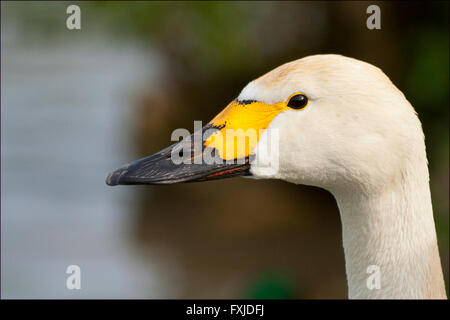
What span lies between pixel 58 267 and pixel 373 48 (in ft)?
14.0

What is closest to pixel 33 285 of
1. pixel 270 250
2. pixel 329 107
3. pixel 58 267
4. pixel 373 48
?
pixel 58 267

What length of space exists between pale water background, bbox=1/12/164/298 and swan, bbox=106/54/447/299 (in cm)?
451

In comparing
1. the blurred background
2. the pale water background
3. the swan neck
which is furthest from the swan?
the pale water background

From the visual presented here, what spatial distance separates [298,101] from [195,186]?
5.85 metres

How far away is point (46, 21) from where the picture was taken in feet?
A: 26.6

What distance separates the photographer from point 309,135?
2457 mm

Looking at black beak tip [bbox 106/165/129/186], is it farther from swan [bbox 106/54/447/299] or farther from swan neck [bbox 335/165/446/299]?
swan neck [bbox 335/165/446/299]

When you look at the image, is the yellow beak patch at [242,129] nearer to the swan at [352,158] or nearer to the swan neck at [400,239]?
the swan at [352,158]

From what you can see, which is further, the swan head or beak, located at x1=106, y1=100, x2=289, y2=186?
beak, located at x1=106, y1=100, x2=289, y2=186

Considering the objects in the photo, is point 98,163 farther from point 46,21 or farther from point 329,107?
point 329,107

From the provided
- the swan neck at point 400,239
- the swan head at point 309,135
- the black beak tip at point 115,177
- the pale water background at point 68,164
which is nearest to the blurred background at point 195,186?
the pale water background at point 68,164

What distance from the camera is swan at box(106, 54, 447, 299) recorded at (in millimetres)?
2346

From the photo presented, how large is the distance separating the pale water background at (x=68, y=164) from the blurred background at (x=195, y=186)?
Answer: 1.1 inches

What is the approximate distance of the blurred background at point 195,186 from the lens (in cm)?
689
